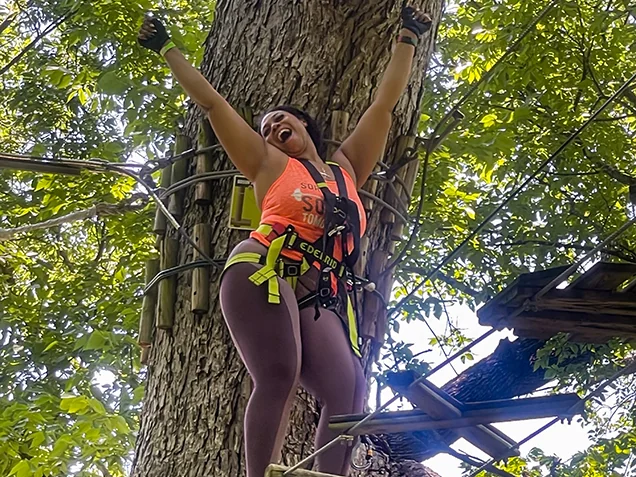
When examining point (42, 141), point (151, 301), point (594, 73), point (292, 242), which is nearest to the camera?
point (292, 242)

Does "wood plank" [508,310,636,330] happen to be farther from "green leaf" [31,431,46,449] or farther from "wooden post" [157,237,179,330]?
"green leaf" [31,431,46,449]

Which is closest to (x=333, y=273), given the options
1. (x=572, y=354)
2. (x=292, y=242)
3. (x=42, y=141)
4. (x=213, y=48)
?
(x=292, y=242)

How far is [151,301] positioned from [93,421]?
1.25m

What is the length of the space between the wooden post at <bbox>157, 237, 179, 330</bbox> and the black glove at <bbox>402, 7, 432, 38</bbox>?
47.1 inches

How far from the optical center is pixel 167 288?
2994mm

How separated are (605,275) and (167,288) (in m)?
1.70

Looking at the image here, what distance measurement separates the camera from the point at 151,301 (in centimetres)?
307

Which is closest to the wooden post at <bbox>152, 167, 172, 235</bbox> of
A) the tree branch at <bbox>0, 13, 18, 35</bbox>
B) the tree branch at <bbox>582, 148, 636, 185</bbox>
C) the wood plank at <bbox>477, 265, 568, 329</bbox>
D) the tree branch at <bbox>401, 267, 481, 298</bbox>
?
the wood plank at <bbox>477, 265, 568, 329</bbox>

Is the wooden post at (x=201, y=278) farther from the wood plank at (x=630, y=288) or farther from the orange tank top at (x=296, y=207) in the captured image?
the wood plank at (x=630, y=288)

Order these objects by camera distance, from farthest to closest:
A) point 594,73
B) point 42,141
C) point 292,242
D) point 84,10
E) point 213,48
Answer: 1. point 42,141
2. point 594,73
3. point 84,10
4. point 213,48
5. point 292,242

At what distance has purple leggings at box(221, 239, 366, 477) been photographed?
2186 millimetres

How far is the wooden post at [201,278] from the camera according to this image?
2877 millimetres

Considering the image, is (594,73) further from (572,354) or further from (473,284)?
(572,354)

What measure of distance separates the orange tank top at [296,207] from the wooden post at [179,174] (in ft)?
2.49
